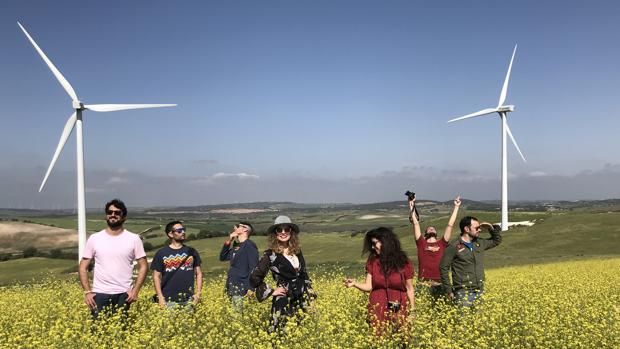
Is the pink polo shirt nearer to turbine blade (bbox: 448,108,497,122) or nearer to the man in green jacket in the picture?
the man in green jacket

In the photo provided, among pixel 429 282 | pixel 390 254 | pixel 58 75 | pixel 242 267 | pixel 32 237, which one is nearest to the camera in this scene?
pixel 390 254

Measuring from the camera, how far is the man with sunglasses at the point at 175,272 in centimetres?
727

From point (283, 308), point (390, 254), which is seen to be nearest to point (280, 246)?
point (283, 308)

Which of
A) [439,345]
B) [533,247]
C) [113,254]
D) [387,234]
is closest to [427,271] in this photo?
[387,234]

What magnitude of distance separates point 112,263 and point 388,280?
3.75 m

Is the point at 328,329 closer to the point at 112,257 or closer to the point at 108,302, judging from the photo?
the point at 112,257

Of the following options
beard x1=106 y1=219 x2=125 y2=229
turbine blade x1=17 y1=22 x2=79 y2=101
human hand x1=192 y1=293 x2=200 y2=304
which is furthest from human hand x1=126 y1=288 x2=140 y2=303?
turbine blade x1=17 y1=22 x2=79 y2=101

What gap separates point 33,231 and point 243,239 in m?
84.7

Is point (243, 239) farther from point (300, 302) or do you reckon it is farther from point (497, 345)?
point (497, 345)

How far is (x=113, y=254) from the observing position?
251 inches

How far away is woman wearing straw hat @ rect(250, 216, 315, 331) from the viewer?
19.2 ft

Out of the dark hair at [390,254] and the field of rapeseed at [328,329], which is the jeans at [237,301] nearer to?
the field of rapeseed at [328,329]

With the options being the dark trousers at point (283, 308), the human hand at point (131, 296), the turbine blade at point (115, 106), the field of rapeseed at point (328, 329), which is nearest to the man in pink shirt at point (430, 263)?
the field of rapeseed at point (328, 329)

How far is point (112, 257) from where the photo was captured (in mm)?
6371
